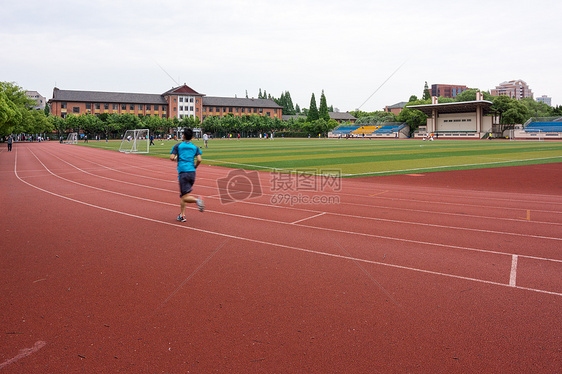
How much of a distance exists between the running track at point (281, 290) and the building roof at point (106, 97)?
379 ft

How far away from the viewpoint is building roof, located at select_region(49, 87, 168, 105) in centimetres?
10975

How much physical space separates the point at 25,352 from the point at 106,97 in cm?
12542

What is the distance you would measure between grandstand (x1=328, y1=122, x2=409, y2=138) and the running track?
A: 323 feet

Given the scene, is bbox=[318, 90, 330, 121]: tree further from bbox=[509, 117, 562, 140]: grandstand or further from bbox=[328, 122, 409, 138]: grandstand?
bbox=[509, 117, 562, 140]: grandstand

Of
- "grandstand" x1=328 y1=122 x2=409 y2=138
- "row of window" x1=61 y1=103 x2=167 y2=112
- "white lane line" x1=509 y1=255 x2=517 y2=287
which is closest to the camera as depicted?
"white lane line" x1=509 y1=255 x2=517 y2=287

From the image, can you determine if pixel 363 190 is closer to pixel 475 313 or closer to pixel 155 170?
pixel 475 313

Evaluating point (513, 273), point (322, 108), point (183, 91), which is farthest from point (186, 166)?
point (322, 108)

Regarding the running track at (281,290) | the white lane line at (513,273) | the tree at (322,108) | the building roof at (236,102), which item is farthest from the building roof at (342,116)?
the white lane line at (513,273)

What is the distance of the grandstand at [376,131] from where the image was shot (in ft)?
344

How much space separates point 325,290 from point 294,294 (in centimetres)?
43

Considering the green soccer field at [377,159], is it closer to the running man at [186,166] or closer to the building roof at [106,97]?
the running man at [186,166]

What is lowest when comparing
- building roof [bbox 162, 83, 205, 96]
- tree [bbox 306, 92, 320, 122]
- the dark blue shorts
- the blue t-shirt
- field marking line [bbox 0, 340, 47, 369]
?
field marking line [bbox 0, 340, 47, 369]

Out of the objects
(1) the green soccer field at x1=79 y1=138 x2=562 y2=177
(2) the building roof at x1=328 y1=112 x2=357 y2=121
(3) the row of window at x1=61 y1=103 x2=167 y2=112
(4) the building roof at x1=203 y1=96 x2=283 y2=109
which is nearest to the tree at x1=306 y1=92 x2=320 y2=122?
(4) the building roof at x1=203 y1=96 x2=283 y2=109

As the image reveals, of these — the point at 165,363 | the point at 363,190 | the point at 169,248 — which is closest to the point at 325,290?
the point at 165,363
